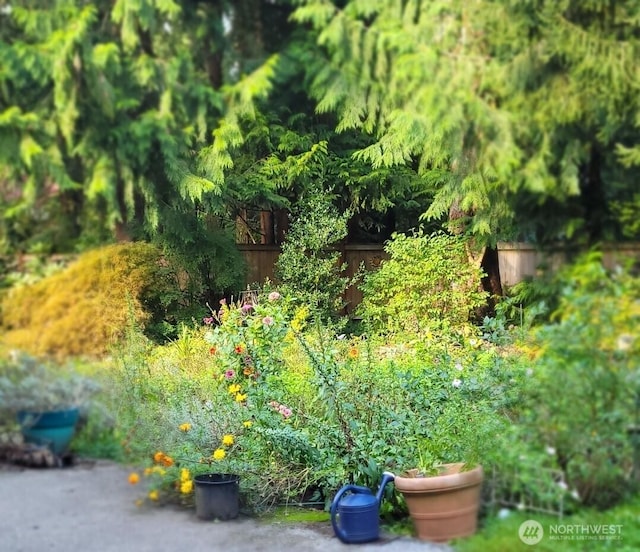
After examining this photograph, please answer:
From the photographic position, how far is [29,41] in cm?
219

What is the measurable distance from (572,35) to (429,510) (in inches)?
72.1

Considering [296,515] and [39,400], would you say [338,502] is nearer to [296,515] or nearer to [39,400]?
[296,515]

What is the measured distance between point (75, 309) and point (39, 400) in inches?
13.4

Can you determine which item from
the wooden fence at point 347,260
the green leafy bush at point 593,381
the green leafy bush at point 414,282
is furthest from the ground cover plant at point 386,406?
the green leafy bush at point 414,282

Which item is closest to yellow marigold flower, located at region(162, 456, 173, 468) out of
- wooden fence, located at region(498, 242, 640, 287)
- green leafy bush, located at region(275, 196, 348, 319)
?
wooden fence, located at region(498, 242, 640, 287)

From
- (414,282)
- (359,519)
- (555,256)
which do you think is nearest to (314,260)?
(414,282)

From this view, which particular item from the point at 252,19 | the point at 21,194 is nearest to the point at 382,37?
the point at 252,19

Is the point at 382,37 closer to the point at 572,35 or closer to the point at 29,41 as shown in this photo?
the point at 572,35

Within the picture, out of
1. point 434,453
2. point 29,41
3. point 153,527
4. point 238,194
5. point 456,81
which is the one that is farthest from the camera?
point 238,194

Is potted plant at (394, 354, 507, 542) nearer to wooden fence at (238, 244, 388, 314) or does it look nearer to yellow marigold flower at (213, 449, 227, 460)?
yellow marigold flower at (213, 449, 227, 460)

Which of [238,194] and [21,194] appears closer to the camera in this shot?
[21,194]

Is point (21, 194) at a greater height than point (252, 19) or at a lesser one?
lesser

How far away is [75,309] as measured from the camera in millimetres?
2396
